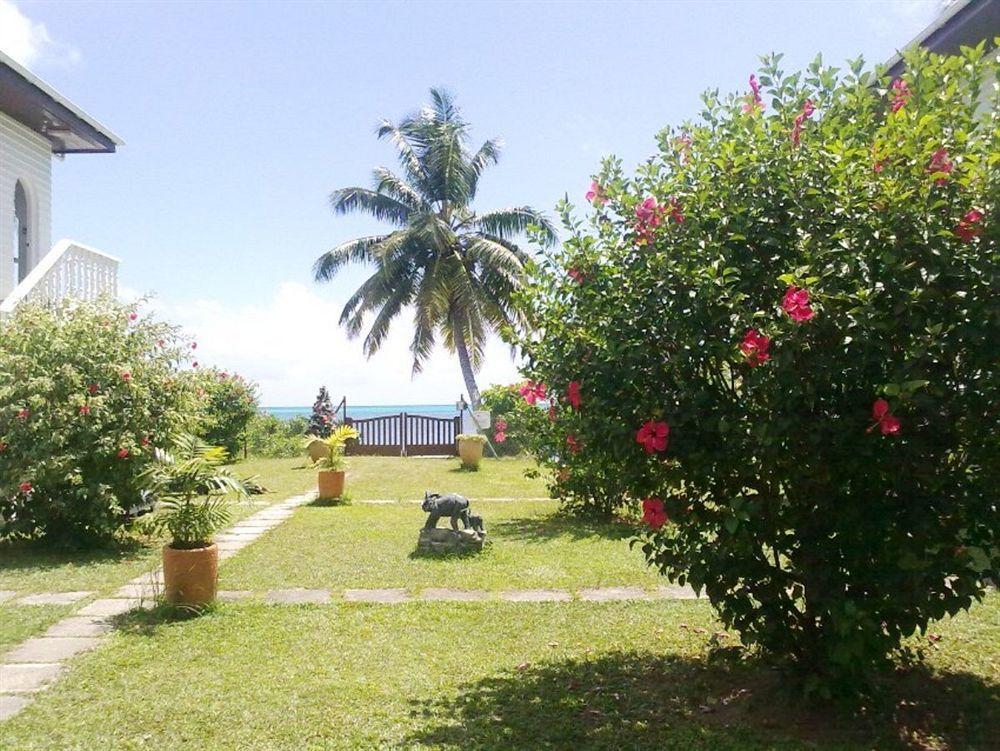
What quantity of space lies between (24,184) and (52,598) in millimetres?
9584

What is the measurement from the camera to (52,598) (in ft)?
22.0

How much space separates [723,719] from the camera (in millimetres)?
4051

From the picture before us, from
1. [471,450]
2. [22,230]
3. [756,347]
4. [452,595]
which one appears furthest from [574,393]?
[471,450]

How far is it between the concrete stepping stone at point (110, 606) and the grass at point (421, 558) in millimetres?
809

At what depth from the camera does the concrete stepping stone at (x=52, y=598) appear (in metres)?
6.55

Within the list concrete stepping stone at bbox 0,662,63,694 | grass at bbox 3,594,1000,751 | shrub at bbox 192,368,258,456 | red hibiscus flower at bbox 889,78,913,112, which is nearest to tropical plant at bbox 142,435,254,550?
grass at bbox 3,594,1000,751

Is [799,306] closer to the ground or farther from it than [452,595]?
farther from it

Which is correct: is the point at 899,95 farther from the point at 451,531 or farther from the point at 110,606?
the point at 110,606

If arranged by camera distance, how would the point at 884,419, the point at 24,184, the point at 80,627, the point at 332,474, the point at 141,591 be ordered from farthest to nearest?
the point at 24,184 → the point at 332,474 → the point at 141,591 → the point at 80,627 → the point at 884,419

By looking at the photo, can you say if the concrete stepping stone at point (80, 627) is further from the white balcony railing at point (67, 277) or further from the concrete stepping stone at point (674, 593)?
the white balcony railing at point (67, 277)

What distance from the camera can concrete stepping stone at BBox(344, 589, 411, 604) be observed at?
21.7 feet

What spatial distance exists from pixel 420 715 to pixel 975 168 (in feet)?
11.9

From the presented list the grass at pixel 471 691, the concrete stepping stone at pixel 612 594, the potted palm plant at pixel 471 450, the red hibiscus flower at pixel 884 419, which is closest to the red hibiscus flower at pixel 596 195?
the red hibiscus flower at pixel 884 419

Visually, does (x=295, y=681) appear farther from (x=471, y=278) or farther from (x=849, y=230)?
(x=471, y=278)
